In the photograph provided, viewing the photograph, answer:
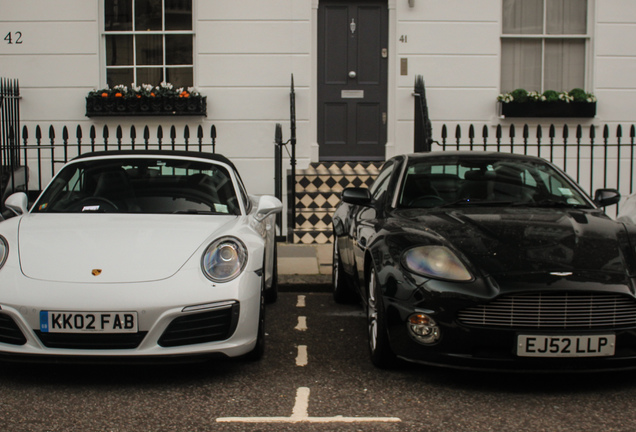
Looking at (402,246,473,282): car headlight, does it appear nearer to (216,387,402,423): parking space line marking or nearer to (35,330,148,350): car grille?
(216,387,402,423): parking space line marking

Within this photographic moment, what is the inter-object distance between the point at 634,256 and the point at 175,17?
8.47 metres

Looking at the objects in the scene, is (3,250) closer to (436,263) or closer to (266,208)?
(266,208)

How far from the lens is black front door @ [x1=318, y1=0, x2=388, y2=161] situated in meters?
11.2

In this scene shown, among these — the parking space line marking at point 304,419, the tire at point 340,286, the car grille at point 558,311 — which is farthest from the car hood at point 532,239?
the tire at point 340,286

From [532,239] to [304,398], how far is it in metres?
1.51

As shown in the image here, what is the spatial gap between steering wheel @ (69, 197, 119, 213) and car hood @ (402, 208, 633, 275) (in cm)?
193

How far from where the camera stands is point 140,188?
543cm

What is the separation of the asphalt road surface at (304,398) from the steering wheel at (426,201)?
1.06 m

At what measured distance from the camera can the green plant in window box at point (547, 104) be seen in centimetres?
1099

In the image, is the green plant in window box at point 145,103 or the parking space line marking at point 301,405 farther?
the green plant in window box at point 145,103

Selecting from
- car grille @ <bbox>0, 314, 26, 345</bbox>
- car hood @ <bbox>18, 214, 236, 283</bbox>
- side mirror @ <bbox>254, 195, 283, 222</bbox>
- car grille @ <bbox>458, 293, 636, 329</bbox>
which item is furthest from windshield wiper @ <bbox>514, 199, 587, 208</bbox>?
car grille @ <bbox>0, 314, 26, 345</bbox>

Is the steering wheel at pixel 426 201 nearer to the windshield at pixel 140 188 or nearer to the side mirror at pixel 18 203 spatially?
the windshield at pixel 140 188

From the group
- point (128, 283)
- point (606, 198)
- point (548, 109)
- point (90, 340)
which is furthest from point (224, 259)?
point (548, 109)

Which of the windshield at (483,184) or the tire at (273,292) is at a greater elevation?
the windshield at (483,184)
